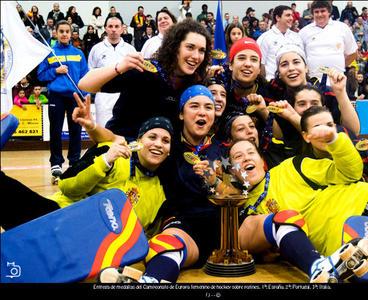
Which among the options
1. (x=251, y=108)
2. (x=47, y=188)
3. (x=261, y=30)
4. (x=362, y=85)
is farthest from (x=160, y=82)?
(x=261, y=30)

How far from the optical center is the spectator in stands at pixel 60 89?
579 centimetres

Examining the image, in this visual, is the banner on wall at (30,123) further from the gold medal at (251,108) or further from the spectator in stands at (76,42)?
the gold medal at (251,108)

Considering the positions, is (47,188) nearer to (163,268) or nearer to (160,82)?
(160,82)

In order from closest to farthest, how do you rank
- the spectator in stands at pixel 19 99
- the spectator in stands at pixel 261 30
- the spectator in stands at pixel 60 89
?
the spectator in stands at pixel 19 99
the spectator in stands at pixel 60 89
the spectator in stands at pixel 261 30

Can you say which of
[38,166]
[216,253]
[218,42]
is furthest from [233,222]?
[38,166]

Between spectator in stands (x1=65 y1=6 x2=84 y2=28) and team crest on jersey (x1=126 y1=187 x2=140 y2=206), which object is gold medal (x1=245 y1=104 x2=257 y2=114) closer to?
team crest on jersey (x1=126 y1=187 x2=140 y2=206)

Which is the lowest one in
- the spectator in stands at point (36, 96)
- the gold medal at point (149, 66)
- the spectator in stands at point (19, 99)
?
the spectator in stands at point (36, 96)

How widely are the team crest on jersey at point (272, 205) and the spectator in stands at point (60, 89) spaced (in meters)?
3.02

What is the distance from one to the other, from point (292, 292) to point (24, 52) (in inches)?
54.4

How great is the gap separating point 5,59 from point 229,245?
1248 millimetres

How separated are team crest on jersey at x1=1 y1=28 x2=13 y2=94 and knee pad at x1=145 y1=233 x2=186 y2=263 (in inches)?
37.2

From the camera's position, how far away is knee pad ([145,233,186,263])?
258 cm

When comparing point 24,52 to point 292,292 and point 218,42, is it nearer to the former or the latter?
point 292,292

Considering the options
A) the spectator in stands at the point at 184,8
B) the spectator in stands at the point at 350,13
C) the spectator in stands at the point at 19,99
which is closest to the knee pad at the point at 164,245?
the spectator in stands at the point at 19,99
